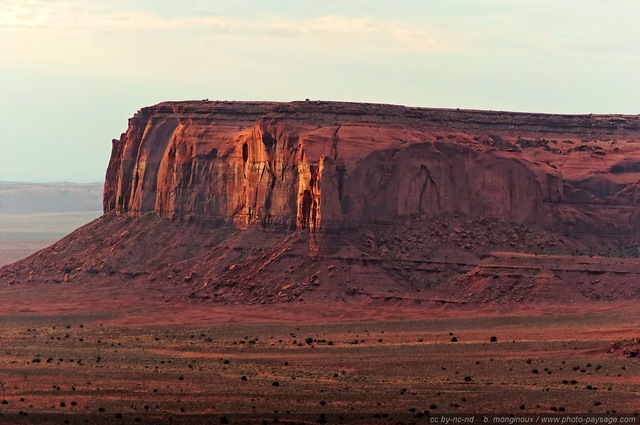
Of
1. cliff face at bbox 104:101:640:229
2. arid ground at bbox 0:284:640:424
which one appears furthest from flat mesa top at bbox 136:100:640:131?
arid ground at bbox 0:284:640:424

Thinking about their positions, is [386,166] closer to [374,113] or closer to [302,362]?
[374,113]

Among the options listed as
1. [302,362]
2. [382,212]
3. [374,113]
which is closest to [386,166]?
[382,212]

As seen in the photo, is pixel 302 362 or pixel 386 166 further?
pixel 386 166

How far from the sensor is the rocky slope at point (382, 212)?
91125 mm

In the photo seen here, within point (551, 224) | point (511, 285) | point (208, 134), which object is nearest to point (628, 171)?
point (551, 224)

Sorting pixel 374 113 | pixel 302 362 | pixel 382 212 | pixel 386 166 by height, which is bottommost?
pixel 302 362

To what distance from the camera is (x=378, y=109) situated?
326 ft

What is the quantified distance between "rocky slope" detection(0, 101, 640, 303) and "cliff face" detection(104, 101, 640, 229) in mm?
98

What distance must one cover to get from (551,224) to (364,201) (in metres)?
11.3

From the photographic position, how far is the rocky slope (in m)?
91.1

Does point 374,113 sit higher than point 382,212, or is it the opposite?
point 374,113

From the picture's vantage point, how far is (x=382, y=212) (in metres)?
94.4

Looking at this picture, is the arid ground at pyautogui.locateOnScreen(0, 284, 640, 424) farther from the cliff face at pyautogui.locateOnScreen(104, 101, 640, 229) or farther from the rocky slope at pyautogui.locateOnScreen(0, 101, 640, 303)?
the cliff face at pyautogui.locateOnScreen(104, 101, 640, 229)

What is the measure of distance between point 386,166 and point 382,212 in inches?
106
